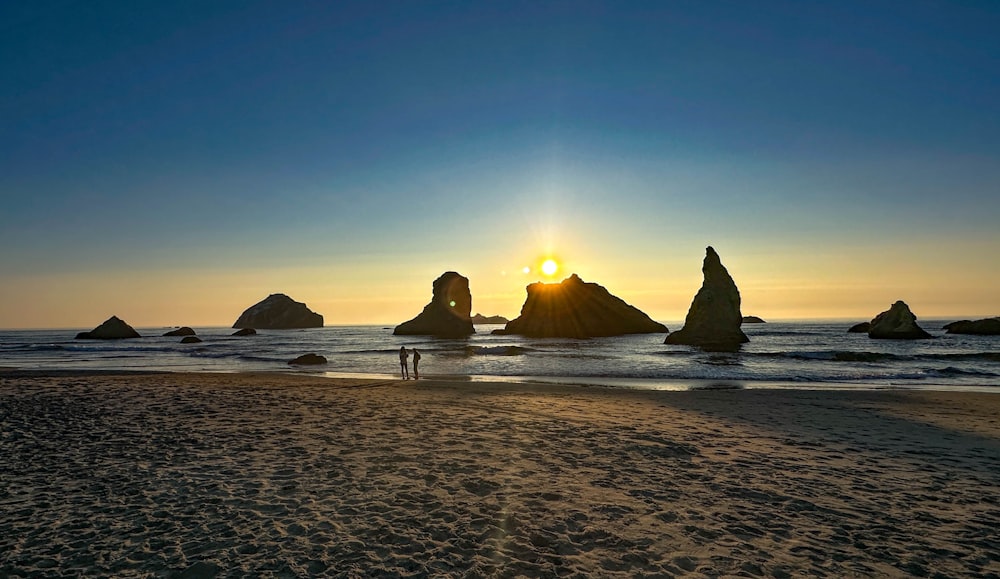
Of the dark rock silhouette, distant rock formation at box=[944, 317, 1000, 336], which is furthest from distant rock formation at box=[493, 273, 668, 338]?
the dark rock silhouette

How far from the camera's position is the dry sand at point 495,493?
6.32 metres

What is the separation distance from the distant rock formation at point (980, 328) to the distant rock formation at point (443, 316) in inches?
4294

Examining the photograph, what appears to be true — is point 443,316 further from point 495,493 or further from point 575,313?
point 495,493

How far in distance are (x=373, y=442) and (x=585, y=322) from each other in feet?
367

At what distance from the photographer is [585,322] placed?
122 meters

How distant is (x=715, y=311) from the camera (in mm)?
72938

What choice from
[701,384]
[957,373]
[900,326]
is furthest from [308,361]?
[900,326]

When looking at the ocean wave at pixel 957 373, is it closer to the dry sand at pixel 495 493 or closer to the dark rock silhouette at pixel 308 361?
the dry sand at pixel 495 493

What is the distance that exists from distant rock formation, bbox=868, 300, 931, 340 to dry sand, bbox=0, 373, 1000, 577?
79.9 metres

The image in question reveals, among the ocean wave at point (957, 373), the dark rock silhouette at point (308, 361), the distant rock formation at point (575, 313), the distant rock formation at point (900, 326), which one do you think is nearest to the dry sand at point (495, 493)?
the ocean wave at point (957, 373)

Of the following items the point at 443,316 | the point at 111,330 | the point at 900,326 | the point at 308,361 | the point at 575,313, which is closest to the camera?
the point at 308,361

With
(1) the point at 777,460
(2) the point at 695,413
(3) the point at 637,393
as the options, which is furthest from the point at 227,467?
(3) the point at 637,393

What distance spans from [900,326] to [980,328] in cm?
2914

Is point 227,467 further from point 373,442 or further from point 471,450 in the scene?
point 471,450
